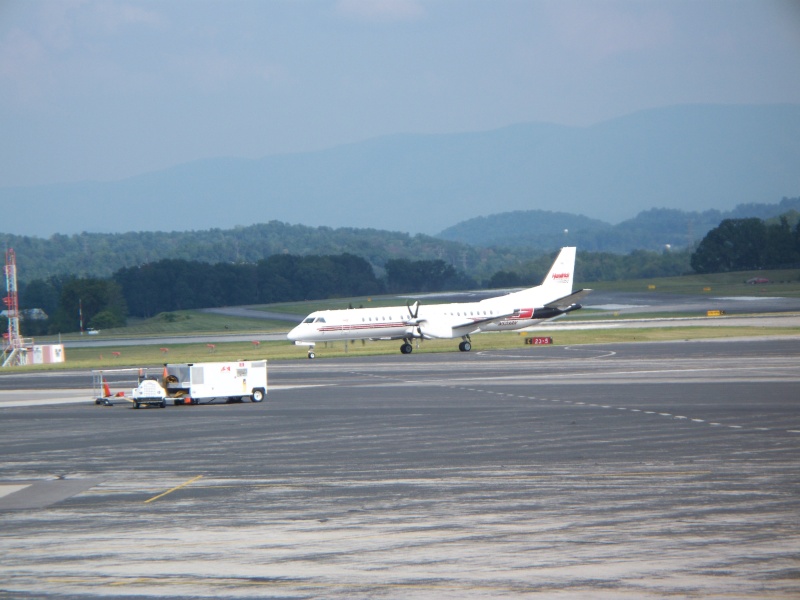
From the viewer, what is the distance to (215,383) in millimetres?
32250

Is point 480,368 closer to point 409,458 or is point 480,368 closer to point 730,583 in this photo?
point 409,458

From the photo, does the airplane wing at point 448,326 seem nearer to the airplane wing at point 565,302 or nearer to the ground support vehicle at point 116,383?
the airplane wing at point 565,302

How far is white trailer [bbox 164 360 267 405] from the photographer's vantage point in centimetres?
3209

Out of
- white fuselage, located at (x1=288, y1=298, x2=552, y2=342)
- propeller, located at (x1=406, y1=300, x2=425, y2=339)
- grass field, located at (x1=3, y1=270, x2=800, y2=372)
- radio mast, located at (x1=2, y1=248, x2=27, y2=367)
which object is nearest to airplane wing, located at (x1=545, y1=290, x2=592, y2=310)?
grass field, located at (x1=3, y1=270, x2=800, y2=372)

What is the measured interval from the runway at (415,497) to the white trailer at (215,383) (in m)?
1.27

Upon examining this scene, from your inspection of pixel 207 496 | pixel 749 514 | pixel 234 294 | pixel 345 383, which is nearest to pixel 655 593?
pixel 749 514

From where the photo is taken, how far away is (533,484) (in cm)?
1603

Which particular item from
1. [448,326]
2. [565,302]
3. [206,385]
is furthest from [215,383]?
[565,302]

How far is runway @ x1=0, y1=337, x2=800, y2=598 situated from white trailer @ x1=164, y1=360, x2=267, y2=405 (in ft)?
4.18

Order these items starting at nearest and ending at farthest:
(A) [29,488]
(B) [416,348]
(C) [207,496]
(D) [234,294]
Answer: (C) [207,496] < (A) [29,488] < (B) [416,348] < (D) [234,294]

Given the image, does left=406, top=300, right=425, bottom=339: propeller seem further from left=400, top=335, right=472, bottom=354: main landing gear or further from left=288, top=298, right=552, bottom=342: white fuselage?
left=400, top=335, right=472, bottom=354: main landing gear

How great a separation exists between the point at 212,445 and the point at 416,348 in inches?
1488

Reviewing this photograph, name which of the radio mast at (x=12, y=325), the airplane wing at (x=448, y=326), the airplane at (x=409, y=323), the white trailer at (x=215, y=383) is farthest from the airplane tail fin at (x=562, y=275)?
the radio mast at (x=12, y=325)

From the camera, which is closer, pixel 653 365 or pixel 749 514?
pixel 749 514
